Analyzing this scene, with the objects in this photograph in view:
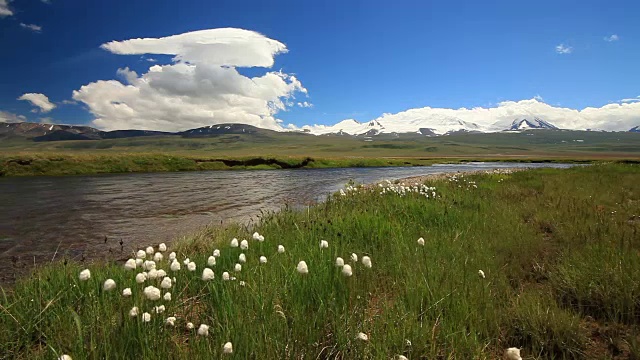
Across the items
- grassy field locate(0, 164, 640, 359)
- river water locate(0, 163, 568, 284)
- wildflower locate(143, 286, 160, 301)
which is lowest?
river water locate(0, 163, 568, 284)

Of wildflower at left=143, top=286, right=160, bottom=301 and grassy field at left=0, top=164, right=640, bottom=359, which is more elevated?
wildflower at left=143, top=286, right=160, bottom=301

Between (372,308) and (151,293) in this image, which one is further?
(372,308)

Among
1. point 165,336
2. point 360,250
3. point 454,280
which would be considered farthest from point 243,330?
Result: point 360,250

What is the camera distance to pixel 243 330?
3.11m

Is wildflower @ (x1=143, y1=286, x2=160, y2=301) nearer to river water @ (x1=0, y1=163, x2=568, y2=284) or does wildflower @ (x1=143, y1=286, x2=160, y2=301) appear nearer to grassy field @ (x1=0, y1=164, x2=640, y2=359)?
grassy field @ (x1=0, y1=164, x2=640, y2=359)

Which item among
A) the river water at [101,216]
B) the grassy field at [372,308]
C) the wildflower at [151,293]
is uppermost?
the wildflower at [151,293]

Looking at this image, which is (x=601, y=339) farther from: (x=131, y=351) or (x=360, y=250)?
(x=131, y=351)

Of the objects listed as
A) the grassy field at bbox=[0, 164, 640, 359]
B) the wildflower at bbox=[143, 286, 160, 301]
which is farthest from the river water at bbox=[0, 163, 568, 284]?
the wildflower at bbox=[143, 286, 160, 301]

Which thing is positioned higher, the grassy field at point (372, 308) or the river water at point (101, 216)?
the grassy field at point (372, 308)

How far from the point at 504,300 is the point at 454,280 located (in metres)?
0.62

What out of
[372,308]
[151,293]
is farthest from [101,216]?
[372,308]

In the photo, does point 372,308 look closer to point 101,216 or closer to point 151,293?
point 151,293

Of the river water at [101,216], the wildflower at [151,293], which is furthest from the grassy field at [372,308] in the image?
the river water at [101,216]

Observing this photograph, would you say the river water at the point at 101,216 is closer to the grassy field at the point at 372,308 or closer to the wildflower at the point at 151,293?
the grassy field at the point at 372,308
